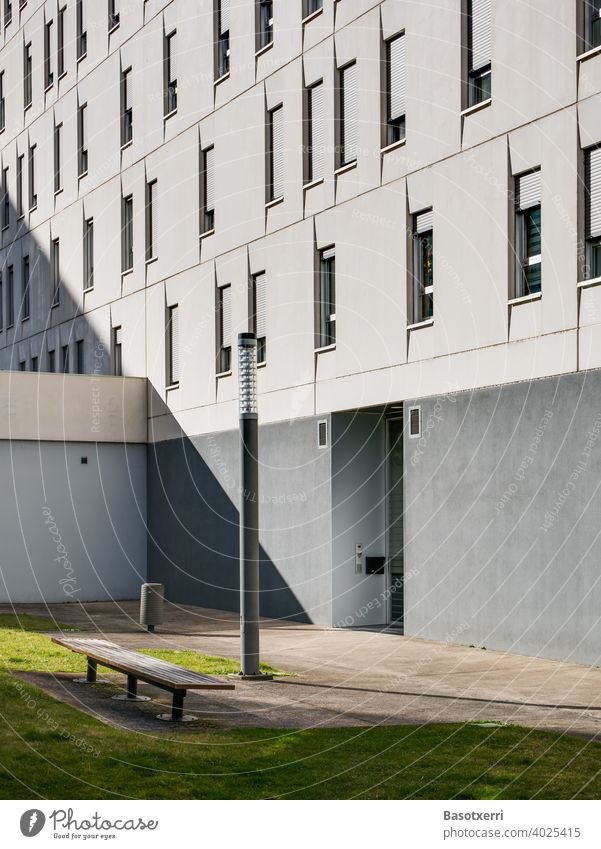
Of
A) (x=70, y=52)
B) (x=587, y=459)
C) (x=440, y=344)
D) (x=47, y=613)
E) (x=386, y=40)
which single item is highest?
(x=70, y=52)

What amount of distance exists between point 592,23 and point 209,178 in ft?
40.3

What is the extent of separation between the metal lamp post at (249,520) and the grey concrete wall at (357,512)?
7.57 metres

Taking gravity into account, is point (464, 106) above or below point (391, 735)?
above

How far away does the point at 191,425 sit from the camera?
2828 centimetres

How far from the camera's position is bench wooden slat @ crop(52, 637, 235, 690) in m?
10.6

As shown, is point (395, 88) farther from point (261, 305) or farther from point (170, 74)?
point (170, 74)

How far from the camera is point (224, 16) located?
27.0 meters

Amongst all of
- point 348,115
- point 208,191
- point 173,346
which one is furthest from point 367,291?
point 173,346

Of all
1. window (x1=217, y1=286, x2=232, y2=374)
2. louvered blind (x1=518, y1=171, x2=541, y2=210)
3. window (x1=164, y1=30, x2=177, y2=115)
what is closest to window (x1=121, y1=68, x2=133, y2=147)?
window (x1=164, y1=30, x2=177, y2=115)

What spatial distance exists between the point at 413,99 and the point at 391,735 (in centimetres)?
1265

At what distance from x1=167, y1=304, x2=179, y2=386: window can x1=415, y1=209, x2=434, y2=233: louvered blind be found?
390 inches

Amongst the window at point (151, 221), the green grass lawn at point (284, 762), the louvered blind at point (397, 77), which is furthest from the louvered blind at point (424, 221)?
the window at point (151, 221)

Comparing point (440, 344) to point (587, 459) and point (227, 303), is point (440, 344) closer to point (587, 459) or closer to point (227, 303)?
point (587, 459)
